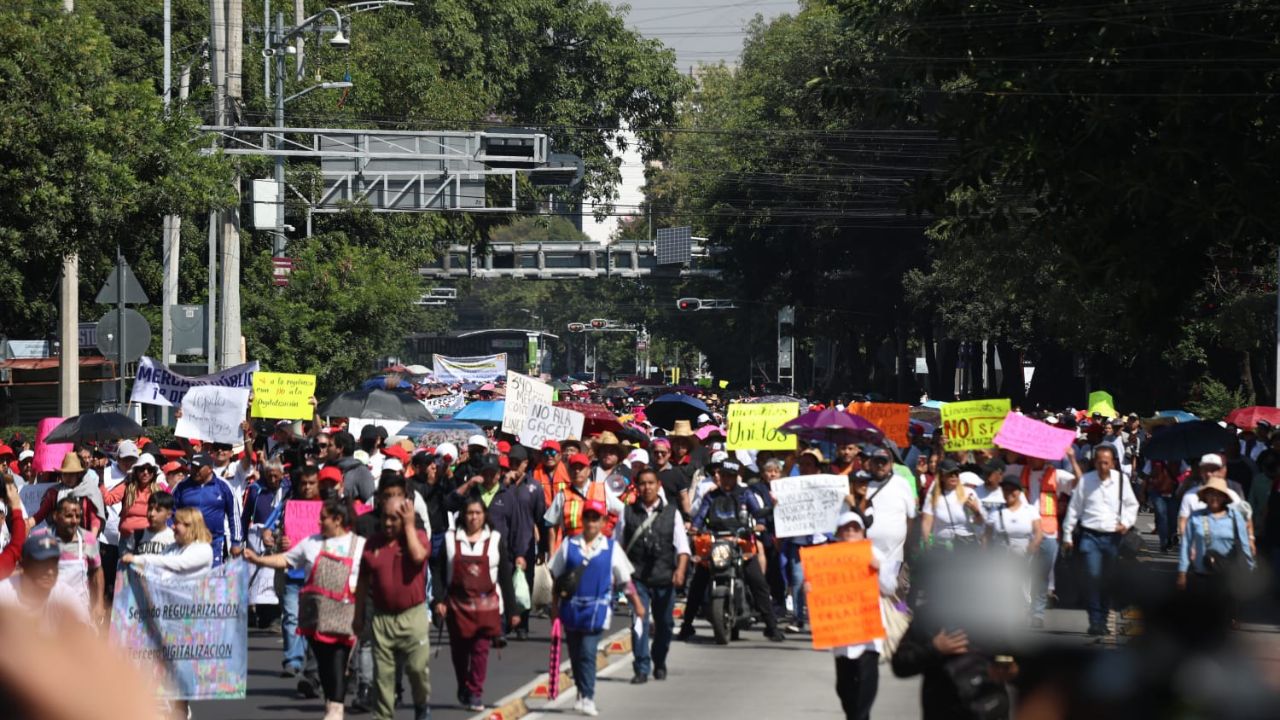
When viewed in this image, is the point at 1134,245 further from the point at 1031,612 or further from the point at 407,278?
the point at 407,278

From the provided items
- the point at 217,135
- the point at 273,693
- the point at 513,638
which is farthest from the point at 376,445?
the point at 217,135

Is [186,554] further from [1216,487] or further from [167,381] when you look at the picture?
[167,381]

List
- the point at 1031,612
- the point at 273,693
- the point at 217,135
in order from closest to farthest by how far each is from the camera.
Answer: the point at 1031,612, the point at 273,693, the point at 217,135

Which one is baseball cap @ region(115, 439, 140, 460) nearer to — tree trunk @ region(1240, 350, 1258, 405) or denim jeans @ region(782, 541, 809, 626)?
denim jeans @ region(782, 541, 809, 626)

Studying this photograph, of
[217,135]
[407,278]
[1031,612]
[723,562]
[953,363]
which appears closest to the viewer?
[1031,612]

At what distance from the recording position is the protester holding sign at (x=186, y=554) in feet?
A: 35.3

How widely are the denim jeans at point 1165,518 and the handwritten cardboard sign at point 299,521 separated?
45.4 feet

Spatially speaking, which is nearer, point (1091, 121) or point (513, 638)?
point (513, 638)

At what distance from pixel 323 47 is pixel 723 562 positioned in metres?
34.9

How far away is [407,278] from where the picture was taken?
41344mm

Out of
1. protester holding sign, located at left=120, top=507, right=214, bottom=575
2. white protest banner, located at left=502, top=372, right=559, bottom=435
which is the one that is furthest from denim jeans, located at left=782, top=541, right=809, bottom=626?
protester holding sign, located at left=120, top=507, right=214, bottom=575

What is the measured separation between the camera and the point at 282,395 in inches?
932

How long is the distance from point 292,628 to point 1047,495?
698cm

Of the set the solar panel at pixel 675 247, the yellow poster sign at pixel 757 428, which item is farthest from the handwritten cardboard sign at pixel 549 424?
the solar panel at pixel 675 247
